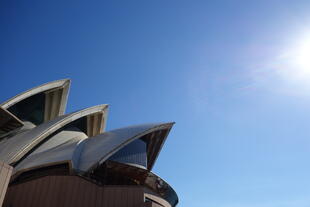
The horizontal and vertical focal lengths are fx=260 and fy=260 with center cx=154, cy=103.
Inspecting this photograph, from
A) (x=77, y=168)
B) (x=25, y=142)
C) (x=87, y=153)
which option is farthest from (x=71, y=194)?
(x=25, y=142)

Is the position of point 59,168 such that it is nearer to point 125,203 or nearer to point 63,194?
point 63,194

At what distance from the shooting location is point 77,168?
13641 millimetres

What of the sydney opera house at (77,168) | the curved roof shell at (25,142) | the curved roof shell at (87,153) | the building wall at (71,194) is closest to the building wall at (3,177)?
the sydney opera house at (77,168)

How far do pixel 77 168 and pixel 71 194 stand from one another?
1732 millimetres

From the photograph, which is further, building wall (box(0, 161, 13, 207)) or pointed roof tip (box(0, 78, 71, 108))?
pointed roof tip (box(0, 78, 71, 108))

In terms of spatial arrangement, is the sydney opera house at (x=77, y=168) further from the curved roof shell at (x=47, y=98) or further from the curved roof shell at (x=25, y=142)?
the curved roof shell at (x=47, y=98)

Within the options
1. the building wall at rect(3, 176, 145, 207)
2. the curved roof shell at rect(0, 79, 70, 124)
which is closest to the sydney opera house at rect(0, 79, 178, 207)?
the building wall at rect(3, 176, 145, 207)

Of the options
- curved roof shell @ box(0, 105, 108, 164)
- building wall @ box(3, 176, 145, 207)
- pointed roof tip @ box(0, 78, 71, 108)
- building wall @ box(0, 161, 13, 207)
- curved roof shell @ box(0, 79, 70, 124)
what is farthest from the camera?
curved roof shell @ box(0, 79, 70, 124)

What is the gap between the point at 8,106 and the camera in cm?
2011

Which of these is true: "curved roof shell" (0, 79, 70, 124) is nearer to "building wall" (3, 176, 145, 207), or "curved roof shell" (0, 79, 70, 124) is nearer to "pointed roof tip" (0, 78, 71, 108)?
"pointed roof tip" (0, 78, 71, 108)

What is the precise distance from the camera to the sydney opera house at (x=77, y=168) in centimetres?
1206

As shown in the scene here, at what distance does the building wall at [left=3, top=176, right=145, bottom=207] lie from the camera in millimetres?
11953

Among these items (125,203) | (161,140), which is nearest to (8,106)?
(161,140)

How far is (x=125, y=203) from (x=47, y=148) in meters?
8.86
